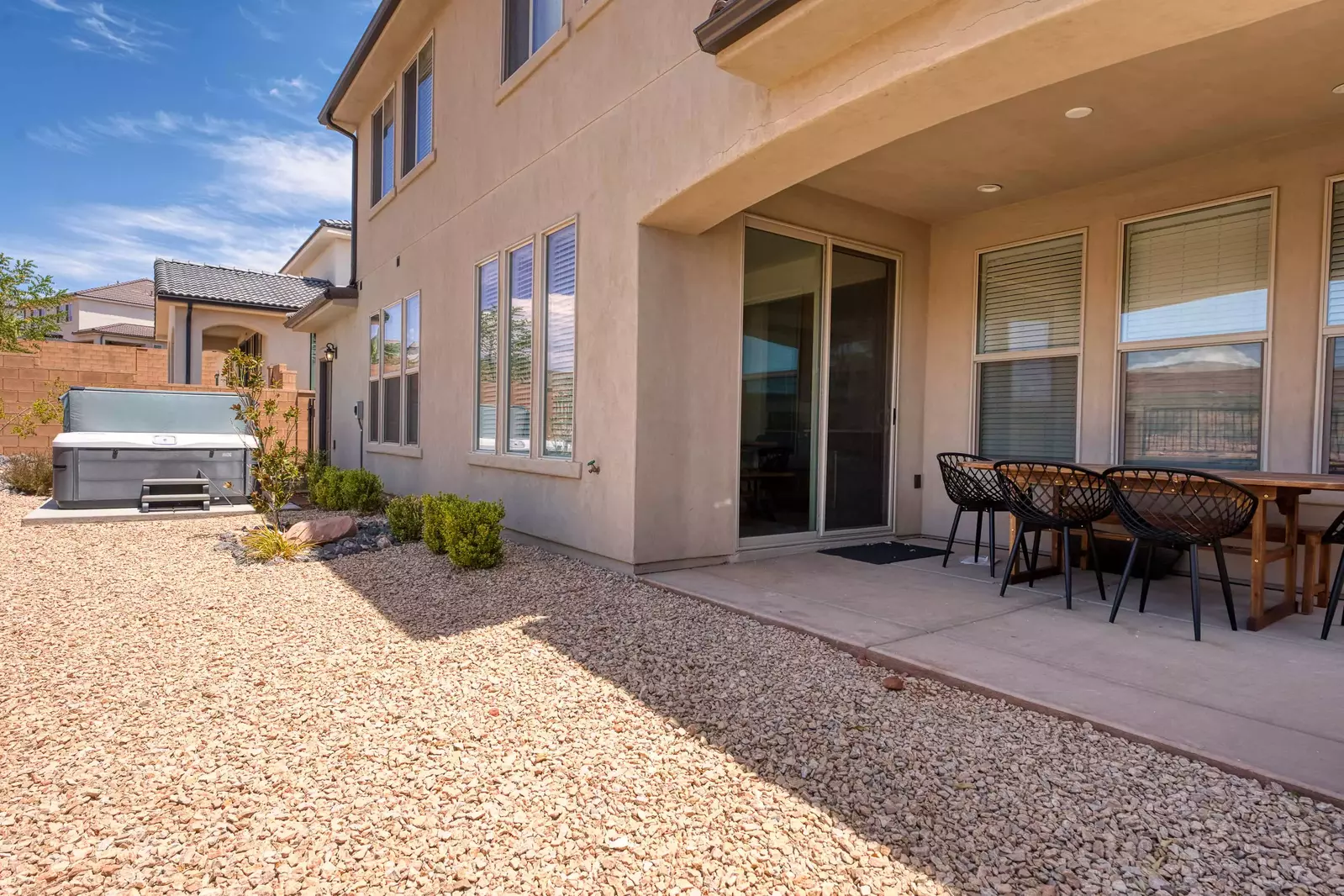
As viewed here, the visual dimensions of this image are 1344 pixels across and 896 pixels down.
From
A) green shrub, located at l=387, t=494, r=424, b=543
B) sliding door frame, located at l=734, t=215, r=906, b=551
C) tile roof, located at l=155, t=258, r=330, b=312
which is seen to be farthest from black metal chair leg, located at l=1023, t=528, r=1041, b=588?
tile roof, located at l=155, t=258, r=330, b=312

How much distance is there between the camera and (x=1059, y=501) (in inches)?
171

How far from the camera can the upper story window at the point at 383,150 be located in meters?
9.82

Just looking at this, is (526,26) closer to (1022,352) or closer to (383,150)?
(383,150)

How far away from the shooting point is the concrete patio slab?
681 cm

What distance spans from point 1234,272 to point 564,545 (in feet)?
16.1

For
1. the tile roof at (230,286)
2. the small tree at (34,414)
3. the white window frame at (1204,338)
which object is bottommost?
the small tree at (34,414)

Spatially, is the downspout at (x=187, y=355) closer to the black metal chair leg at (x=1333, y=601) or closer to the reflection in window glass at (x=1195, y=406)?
the reflection in window glass at (x=1195, y=406)

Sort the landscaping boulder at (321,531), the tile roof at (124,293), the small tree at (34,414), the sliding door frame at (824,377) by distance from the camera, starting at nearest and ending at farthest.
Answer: the sliding door frame at (824,377) < the landscaping boulder at (321,531) < the small tree at (34,414) < the tile roof at (124,293)

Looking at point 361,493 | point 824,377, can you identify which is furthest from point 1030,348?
point 361,493

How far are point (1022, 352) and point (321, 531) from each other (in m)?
5.98

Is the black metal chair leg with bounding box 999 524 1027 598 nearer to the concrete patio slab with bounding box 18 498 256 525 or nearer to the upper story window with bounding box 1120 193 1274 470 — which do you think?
the upper story window with bounding box 1120 193 1274 470

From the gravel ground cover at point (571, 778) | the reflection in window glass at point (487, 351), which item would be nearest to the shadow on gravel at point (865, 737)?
the gravel ground cover at point (571, 778)

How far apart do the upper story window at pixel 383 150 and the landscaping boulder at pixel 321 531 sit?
5.37 m

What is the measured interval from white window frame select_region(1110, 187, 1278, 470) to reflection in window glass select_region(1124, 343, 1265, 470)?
0.03 m
